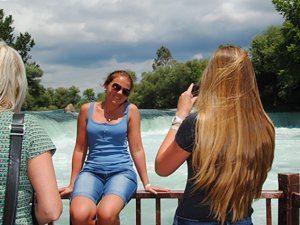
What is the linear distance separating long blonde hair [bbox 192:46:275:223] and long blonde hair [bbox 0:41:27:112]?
819 millimetres

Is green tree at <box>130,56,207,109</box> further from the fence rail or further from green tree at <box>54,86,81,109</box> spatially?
the fence rail

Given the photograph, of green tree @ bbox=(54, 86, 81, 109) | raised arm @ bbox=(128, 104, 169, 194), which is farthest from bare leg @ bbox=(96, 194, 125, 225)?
green tree @ bbox=(54, 86, 81, 109)

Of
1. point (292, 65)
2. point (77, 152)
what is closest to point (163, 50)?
point (292, 65)

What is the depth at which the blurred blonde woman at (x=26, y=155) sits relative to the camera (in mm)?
1716

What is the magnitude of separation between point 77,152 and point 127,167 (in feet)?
1.36

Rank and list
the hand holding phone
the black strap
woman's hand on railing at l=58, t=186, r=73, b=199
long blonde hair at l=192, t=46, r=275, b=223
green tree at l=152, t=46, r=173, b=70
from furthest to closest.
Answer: green tree at l=152, t=46, r=173, b=70 → woman's hand on railing at l=58, t=186, r=73, b=199 → the hand holding phone → long blonde hair at l=192, t=46, r=275, b=223 → the black strap

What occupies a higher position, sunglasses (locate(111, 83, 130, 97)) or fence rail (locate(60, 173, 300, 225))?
sunglasses (locate(111, 83, 130, 97))

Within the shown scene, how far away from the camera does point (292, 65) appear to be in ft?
107

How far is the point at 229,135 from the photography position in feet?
6.86

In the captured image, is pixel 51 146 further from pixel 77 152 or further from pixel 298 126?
pixel 298 126

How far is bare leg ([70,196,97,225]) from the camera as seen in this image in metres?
2.74

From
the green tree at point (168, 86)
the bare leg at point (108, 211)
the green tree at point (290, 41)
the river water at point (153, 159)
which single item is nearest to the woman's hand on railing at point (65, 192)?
the bare leg at point (108, 211)

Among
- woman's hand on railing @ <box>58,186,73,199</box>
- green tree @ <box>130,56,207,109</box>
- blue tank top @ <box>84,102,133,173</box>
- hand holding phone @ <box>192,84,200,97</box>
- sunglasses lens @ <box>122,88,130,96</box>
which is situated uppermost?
green tree @ <box>130,56,207,109</box>

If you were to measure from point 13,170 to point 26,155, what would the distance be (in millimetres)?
74
